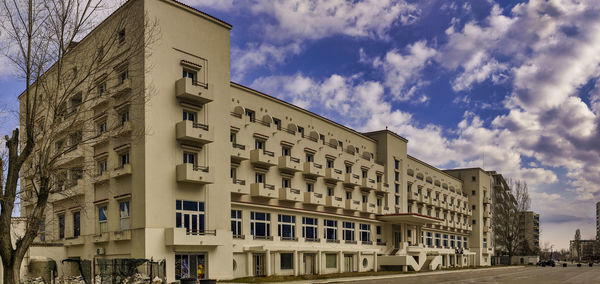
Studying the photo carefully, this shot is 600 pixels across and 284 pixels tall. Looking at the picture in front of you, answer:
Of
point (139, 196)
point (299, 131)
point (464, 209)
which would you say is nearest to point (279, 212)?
point (299, 131)

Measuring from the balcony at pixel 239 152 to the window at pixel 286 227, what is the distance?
27.3ft

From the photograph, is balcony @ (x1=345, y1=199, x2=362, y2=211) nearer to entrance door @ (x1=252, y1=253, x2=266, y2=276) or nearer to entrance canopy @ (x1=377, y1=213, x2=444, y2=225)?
entrance canopy @ (x1=377, y1=213, x2=444, y2=225)

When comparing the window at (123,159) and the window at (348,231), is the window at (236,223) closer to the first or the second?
the window at (123,159)

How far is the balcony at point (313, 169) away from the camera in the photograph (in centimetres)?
5600

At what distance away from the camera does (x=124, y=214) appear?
38531 mm

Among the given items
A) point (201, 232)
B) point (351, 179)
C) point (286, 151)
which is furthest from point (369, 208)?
point (201, 232)

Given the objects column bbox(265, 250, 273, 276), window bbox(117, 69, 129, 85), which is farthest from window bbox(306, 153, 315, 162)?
window bbox(117, 69, 129, 85)

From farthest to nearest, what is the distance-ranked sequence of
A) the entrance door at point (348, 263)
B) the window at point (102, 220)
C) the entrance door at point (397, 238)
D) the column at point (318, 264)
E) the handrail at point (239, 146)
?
1. the entrance door at point (397, 238)
2. the entrance door at point (348, 263)
3. the column at point (318, 264)
4. the handrail at point (239, 146)
5. the window at point (102, 220)

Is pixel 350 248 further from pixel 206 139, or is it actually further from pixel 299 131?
pixel 206 139

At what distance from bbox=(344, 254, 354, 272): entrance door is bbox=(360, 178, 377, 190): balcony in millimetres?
9132

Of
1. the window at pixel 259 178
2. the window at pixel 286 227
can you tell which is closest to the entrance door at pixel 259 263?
the window at pixel 286 227

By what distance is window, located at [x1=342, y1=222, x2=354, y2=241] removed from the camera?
6283 centimetres

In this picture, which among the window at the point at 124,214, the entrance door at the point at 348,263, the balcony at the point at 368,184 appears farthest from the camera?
the balcony at the point at 368,184

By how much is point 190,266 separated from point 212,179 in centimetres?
676
